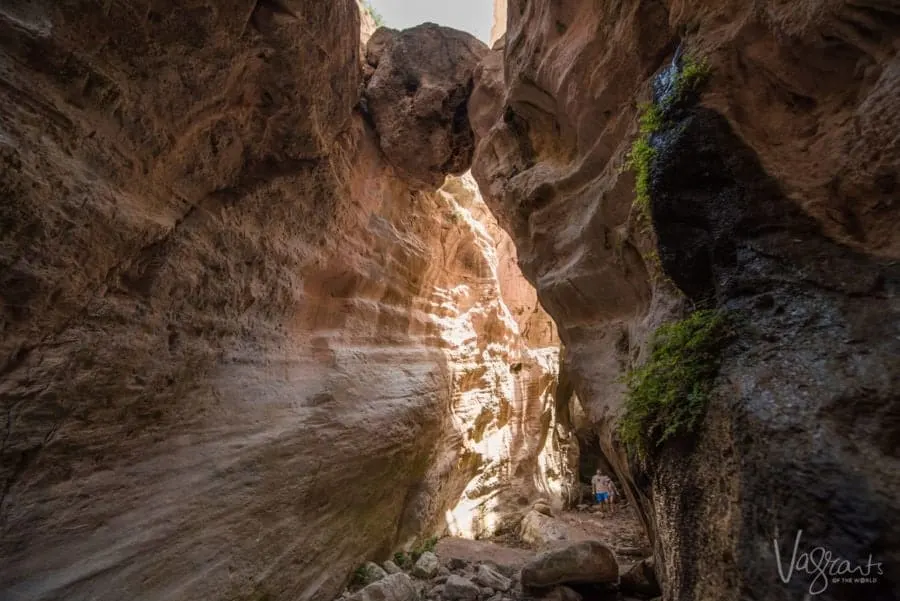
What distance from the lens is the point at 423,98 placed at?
7391mm

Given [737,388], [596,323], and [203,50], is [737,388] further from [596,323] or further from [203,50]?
[203,50]

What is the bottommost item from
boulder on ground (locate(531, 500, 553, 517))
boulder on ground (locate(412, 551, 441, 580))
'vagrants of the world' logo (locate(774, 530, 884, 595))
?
boulder on ground (locate(531, 500, 553, 517))

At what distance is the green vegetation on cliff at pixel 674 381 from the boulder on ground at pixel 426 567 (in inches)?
152

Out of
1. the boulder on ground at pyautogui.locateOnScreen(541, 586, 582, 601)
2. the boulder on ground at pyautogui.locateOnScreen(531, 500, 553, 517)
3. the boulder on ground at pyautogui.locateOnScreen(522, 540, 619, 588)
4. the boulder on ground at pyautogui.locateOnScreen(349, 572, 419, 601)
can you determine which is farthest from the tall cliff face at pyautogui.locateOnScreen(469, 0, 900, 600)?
the boulder on ground at pyautogui.locateOnScreen(531, 500, 553, 517)

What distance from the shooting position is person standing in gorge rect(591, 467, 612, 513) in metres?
11.1

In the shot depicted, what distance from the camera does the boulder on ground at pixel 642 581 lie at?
15.9ft

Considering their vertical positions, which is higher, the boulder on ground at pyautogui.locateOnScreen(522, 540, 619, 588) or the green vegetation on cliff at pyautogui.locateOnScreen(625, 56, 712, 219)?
the green vegetation on cliff at pyautogui.locateOnScreen(625, 56, 712, 219)

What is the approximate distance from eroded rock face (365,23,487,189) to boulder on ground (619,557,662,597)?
7.05 m

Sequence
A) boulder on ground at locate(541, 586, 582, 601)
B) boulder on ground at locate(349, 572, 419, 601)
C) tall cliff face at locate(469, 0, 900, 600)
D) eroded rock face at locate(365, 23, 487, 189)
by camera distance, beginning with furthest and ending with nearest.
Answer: eroded rock face at locate(365, 23, 487, 189)
boulder on ground at locate(541, 586, 582, 601)
boulder on ground at locate(349, 572, 419, 601)
tall cliff face at locate(469, 0, 900, 600)

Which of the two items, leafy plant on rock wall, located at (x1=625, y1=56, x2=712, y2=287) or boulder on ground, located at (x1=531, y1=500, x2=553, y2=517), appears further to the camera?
boulder on ground, located at (x1=531, y1=500, x2=553, y2=517)

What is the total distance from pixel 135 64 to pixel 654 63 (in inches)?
186

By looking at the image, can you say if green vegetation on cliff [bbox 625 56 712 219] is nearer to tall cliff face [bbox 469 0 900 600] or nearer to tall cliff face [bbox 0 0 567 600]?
tall cliff face [bbox 469 0 900 600]

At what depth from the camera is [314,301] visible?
5805 mm

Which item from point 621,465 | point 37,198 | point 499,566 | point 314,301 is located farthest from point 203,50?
point 499,566
